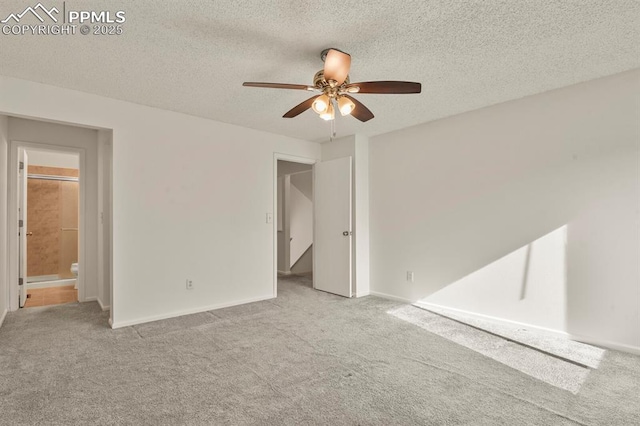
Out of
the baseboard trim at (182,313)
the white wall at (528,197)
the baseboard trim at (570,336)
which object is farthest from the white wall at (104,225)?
the baseboard trim at (570,336)

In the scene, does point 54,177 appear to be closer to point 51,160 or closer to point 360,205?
point 51,160

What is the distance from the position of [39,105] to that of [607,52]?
482 centimetres

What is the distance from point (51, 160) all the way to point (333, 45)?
246 inches

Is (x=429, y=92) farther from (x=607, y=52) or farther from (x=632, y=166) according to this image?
(x=632, y=166)

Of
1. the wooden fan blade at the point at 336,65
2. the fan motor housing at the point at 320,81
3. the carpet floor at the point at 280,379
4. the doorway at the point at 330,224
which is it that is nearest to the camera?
the carpet floor at the point at 280,379

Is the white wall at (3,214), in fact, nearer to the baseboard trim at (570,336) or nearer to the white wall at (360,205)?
the white wall at (360,205)

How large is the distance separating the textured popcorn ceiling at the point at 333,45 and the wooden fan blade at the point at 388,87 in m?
0.34

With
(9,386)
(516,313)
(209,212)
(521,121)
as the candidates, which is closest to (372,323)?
(516,313)

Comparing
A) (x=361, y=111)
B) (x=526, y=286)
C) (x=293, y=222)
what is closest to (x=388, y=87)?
(x=361, y=111)

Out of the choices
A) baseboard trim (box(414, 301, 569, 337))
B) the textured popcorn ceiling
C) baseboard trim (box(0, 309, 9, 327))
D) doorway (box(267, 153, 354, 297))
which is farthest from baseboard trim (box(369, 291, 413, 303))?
baseboard trim (box(0, 309, 9, 327))

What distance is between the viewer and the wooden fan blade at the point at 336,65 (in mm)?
2051

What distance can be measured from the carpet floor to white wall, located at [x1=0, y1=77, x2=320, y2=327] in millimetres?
533

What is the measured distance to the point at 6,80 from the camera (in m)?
2.81

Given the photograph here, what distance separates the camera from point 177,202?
3.77 metres
